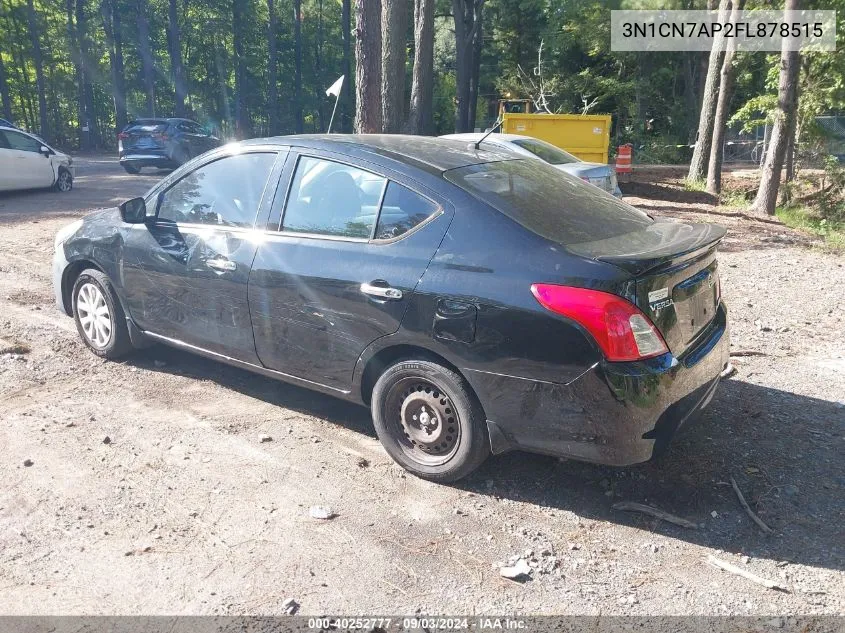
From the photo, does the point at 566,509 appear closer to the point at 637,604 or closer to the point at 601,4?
the point at 637,604

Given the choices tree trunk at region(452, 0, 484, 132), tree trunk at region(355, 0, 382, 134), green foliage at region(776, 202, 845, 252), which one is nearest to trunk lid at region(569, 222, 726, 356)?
green foliage at region(776, 202, 845, 252)

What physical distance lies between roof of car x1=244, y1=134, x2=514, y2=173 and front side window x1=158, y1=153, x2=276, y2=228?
0.63ft

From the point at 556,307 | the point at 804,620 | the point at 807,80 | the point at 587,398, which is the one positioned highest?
the point at 807,80

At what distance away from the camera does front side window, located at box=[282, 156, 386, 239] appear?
401cm

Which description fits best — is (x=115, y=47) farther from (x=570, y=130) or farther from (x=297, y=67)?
(x=570, y=130)

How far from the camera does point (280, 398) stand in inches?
196

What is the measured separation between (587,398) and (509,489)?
815mm

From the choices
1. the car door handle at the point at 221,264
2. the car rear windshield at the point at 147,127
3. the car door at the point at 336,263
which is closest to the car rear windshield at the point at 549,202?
the car door at the point at 336,263

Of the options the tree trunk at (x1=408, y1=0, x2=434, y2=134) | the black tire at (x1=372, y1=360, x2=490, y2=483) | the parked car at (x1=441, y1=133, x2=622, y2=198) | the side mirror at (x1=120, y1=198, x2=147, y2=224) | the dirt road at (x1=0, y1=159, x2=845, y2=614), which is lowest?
the dirt road at (x1=0, y1=159, x2=845, y2=614)

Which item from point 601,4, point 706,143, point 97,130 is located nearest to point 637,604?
point 706,143

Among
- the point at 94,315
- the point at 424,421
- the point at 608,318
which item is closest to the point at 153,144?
the point at 94,315

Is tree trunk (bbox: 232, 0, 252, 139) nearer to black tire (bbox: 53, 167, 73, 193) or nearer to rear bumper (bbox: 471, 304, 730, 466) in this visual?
black tire (bbox: 53, 167, 73, 193)

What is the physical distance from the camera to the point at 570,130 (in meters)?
16.7

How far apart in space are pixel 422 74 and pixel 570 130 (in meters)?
3.72
